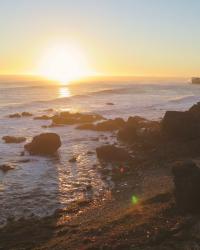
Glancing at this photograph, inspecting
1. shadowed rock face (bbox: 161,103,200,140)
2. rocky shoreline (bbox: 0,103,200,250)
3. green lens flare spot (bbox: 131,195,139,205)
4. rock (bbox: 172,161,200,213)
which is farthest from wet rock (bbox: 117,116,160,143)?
rock (bbox: 172,161,200,213)

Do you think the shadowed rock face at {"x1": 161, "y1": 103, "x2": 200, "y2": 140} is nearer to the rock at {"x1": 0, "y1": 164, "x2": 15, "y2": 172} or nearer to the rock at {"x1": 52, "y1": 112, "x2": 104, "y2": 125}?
the rock at {"x1": 0, "y1": 164, "x2": 15, "y2": 172}

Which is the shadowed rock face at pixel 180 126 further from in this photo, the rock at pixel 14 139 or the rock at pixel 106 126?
the rock at pixel 14 139

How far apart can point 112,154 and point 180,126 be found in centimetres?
726

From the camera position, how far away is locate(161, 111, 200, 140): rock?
3409cm

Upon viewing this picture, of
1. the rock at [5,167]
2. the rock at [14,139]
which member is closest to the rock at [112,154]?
the rock at [5,167]

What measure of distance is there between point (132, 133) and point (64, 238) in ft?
75.9

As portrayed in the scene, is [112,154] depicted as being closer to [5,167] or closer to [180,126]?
[180,126]

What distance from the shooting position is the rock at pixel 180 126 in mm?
34094

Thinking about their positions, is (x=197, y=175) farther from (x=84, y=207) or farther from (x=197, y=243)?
(x=84, y=207)

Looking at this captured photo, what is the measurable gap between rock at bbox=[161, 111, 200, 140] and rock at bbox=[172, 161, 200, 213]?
1748 cm

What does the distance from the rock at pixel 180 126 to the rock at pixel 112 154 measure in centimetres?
590

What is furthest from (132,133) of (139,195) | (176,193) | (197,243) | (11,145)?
(197,243)

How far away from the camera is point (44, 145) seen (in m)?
33.1

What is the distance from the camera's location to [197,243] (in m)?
12.9
